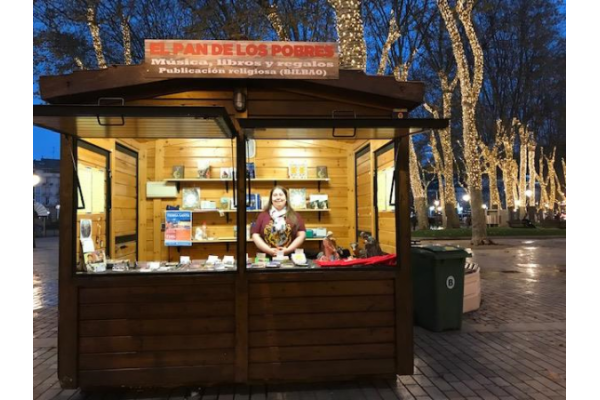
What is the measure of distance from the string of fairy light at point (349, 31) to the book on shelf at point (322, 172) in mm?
4266

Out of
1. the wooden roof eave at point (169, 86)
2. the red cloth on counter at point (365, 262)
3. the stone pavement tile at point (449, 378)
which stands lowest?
the stone pavement tile at point (449, 378)

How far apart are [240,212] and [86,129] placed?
1555 millimetres

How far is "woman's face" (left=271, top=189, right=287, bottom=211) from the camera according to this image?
5.30 meters

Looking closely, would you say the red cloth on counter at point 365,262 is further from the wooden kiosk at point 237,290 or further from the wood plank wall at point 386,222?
the wood plank wall at point 386,222

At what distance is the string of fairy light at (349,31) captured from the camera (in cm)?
962

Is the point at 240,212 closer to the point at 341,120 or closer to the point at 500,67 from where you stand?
the point at 341,120

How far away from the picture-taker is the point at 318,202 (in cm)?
613

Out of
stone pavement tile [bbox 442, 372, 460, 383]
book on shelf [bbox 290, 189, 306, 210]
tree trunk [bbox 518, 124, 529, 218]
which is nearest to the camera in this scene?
stone pavement tile [bbox 442, 372, 460, 383]

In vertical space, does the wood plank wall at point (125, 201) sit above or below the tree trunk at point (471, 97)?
below

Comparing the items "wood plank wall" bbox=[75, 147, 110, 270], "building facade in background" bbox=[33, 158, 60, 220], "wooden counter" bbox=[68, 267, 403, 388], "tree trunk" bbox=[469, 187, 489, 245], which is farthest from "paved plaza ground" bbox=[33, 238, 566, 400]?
"building facade in background" bbox=[33, 158, 60, 220]

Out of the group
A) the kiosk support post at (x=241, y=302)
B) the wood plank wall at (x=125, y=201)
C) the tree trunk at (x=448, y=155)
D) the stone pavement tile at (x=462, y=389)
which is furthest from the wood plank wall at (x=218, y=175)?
A: the tree trunk at (x=448, y=155)

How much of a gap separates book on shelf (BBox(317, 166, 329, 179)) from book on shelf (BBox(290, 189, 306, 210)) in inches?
12.5

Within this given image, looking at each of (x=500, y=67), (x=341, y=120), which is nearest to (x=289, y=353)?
(x=341, y=120)

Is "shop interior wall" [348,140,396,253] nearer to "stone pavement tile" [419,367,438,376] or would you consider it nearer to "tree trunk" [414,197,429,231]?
"stone pavement tile" [419,367,438,376]
